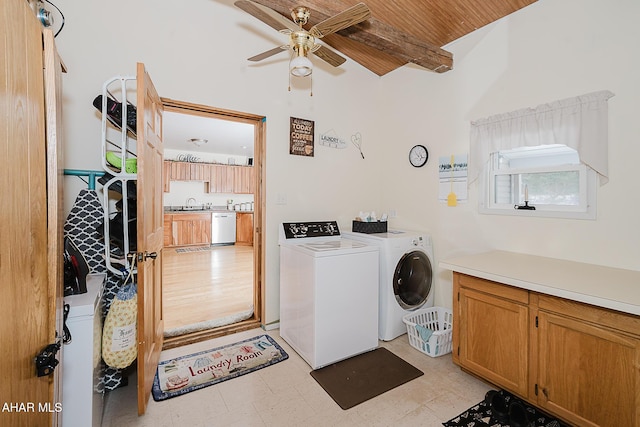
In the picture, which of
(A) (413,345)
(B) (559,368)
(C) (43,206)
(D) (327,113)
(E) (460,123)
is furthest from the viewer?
(D) (327,113)

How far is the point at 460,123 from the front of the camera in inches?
112

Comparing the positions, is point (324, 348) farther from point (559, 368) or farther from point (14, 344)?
point (14, 344)

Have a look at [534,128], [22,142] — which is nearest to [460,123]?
[534,128]

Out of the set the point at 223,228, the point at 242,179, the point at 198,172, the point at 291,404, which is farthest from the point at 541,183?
the point at 198,172

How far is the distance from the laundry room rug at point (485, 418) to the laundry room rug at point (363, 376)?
0.43 meters

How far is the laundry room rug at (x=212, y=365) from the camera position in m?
2.08

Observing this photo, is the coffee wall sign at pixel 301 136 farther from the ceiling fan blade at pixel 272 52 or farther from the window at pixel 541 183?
the window at pixel 541 183

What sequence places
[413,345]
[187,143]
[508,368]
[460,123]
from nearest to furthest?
[508,368] → [413,345] → [460,123] → [187,143]

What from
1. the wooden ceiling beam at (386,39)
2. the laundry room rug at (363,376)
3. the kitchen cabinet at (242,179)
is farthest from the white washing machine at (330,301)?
the kitchen cabinet at (242,179)

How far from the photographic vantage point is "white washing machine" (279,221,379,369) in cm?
227

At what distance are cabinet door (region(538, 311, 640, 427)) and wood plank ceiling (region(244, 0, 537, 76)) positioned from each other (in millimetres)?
2348

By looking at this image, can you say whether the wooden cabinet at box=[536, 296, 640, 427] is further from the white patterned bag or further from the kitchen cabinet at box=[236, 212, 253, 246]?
the kitchen cabinet at box=[236, 212, 253, 246]

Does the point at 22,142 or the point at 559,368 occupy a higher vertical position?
the point at 22,142

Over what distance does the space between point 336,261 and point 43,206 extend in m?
1.75
